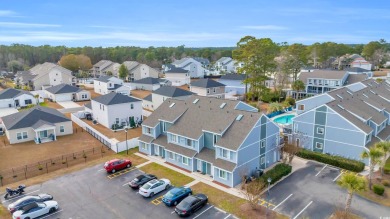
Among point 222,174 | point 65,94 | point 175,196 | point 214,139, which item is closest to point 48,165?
point 175,196

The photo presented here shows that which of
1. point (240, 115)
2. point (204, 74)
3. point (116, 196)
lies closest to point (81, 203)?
point (116, 196)

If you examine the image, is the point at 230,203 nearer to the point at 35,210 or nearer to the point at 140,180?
the point at 140,180

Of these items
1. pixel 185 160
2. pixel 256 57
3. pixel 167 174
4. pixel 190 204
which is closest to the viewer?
pixel 190 204

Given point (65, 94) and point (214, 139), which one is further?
point (65, 94)

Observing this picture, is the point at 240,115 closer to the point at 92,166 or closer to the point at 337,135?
the point at 337,135

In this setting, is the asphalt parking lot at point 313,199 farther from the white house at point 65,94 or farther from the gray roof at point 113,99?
the white house at point 65,94
